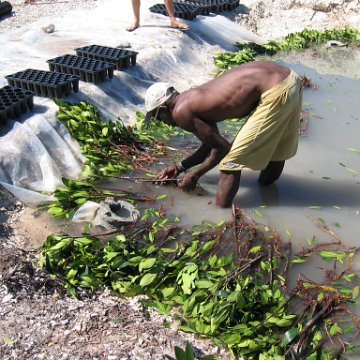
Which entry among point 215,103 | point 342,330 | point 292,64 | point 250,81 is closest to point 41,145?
point 215,103

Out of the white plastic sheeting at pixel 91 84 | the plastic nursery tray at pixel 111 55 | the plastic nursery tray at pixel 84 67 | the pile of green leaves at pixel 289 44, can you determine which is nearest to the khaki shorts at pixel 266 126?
the white plastic sheeting at pixel 91 84

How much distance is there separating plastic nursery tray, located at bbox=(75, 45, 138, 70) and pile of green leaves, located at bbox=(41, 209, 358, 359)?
3.23 metres

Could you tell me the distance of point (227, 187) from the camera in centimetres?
427

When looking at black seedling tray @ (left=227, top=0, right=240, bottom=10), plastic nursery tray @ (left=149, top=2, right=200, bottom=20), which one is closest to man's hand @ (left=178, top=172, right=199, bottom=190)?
plastic nursery tray @ (left=149, top=2, right=200, bottom=20)

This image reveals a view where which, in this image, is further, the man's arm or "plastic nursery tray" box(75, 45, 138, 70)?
"plastic nursery tray" box(75, 45, 138, 70)

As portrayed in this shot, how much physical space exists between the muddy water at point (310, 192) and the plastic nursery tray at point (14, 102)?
168cm

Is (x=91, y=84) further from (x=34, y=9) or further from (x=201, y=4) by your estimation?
(x=34, y=9)

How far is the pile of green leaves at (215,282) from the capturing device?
3098mm

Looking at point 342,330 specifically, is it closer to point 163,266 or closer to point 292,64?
point 163,266

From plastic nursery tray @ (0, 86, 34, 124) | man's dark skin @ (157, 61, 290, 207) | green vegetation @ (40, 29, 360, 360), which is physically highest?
man's dark skin @ (157, 61, 290, 207)

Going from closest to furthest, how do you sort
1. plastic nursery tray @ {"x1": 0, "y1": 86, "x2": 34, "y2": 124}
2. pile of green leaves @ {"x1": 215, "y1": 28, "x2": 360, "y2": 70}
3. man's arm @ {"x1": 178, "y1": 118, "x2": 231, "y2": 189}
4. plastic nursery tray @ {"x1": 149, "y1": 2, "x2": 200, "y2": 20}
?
man's arm @ {"x1": 178, "y1": 118, "x2": 231, "y2": 189}
plastic nursery tray @ {"x1": 0, "y1": 86, "x2": 34, "y2": 124}
pile of green leaves @ {"x1": 215, "y1": 28, "x2": 360, "y2": 70}
plastic nursery tray @ {"x1": 149, "y1": 2, "x2": 200, "y2": 20}

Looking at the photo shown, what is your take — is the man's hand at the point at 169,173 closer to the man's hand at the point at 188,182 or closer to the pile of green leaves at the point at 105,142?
the man's hand at the point at 188,182

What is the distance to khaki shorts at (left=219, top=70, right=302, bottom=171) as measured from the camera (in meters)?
3.88

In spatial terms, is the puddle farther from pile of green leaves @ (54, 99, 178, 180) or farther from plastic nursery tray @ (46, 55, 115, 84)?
plastic nursery tray @ (46, 55, 115, 84)
